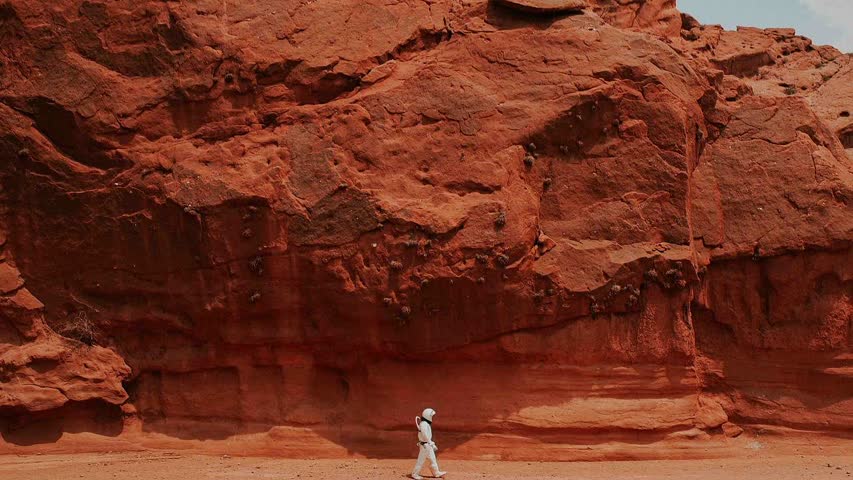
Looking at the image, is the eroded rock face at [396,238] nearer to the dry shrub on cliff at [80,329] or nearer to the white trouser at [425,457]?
the dry shrub on cliff at [80,329]

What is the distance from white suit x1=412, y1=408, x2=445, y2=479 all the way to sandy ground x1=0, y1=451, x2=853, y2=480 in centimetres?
27

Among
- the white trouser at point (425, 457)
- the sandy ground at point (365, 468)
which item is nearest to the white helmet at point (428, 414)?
the white trouser at point (425, 457)

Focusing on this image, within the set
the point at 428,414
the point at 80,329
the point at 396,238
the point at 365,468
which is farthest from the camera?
the point at 80,329

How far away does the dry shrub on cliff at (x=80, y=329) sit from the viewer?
14.2m

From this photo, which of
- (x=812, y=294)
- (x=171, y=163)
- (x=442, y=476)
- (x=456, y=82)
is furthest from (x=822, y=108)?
(x=171, y=163)

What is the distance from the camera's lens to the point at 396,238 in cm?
1375

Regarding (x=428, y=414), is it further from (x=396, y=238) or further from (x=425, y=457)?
(x=396, y=238)

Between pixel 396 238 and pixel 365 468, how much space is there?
290cm

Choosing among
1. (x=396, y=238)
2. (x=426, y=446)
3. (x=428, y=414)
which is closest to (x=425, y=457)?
(x=426, y=446)

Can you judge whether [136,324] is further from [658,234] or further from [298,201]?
[658,234]

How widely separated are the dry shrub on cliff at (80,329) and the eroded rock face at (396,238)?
112 millimetres

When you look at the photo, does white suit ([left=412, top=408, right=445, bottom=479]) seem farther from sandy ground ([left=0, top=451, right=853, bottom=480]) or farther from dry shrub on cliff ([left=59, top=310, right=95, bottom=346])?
dry shrub on cliff ([left=59, top=310, right=95, bottom=346])

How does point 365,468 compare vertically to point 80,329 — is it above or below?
below

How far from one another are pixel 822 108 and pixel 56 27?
1192 centimetres
